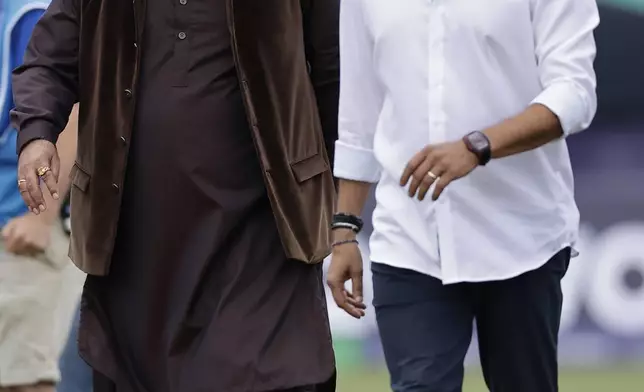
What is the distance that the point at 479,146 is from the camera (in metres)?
2.78

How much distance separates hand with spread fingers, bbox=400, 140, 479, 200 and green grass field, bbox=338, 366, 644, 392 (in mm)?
3158

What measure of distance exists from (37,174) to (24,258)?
881mm

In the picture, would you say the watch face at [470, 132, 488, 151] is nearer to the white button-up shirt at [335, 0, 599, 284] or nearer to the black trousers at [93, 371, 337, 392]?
the white button-up shirt at [335, 0, 599, 284]

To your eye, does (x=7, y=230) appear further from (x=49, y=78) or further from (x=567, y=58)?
(x=567, y=58)

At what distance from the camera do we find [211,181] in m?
2.88

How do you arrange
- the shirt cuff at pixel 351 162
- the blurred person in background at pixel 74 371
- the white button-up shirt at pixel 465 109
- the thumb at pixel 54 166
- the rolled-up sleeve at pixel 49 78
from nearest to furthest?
1. the thumb at pixel 54 166
2. the rolled-up sleeve at pixel 49 78
3. the white button-up shirt at pixel 465 109
4. the shirt cuff at pixel 351 162
5. the blurred person in background at pixel 74 371

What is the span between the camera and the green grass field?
5.75 meters

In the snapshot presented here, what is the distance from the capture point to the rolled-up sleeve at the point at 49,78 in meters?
2.89

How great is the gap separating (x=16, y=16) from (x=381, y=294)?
1.19 m

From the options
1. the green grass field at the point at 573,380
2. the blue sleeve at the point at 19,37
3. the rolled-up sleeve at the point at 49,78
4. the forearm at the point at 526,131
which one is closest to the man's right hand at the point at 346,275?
the forearm at the point at 526,131

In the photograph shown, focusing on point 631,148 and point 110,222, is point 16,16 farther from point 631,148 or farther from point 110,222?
point 631,148

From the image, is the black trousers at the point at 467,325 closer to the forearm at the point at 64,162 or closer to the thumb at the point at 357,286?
the thumb at the point at 357,286

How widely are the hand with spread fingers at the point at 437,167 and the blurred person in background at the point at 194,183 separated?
1.08 feet

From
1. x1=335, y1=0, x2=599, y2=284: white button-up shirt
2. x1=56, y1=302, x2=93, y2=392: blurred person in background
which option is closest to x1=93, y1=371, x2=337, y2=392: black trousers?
x1=335, y1=0, x2=599, y2=284: white button-up shirt
